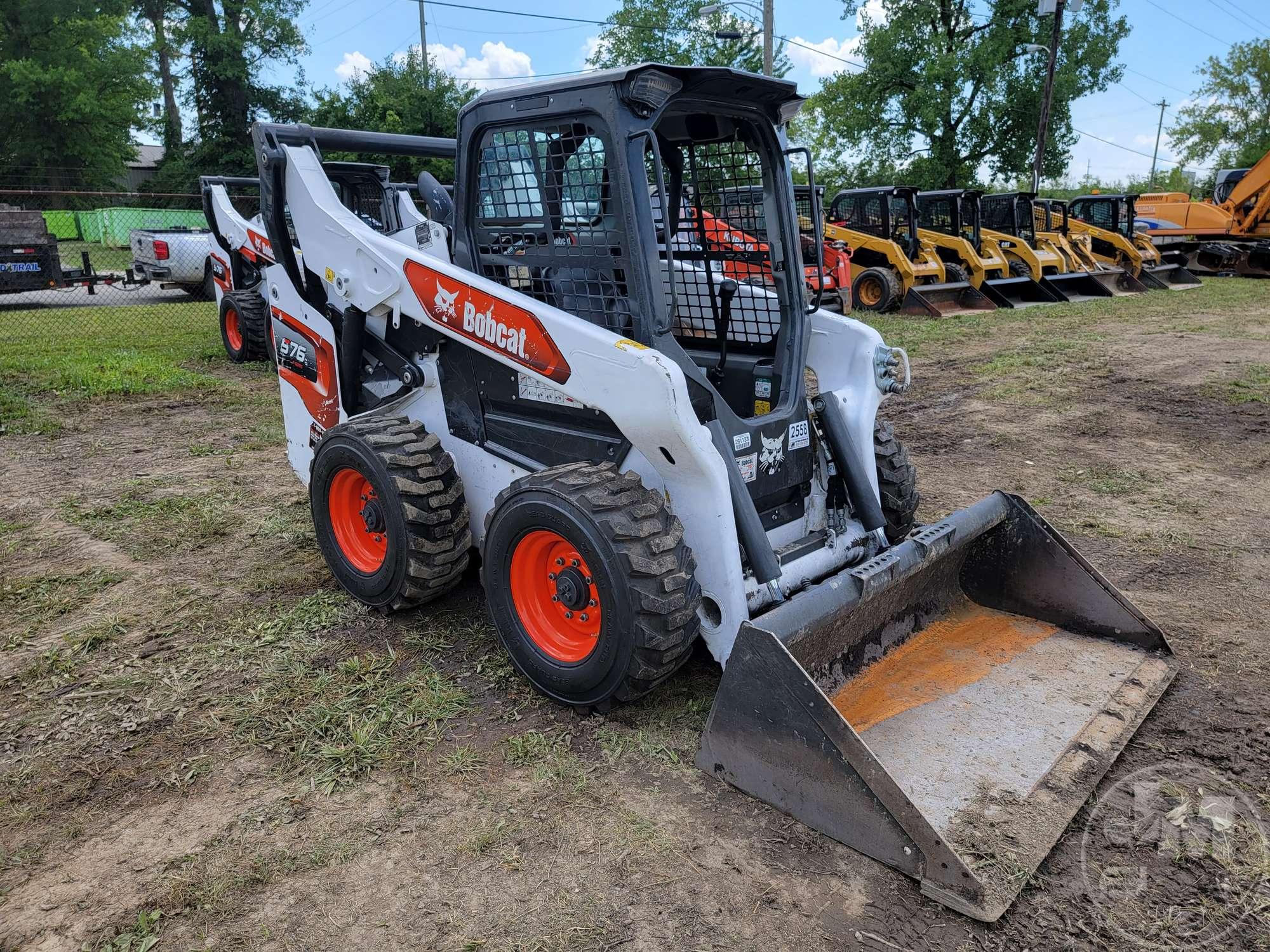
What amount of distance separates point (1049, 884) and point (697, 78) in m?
2.76

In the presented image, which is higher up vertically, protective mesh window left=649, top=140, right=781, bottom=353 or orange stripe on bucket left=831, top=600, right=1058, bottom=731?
protective mesh window left=649, top=140, right=781, bottom=353

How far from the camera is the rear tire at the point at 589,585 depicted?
3035mm

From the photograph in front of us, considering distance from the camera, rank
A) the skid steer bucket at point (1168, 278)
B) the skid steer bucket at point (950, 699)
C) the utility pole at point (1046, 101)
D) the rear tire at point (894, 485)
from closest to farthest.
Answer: the skid steer bucket at point (950, 699), the rear tire at point (894, 485), the skid steer bucket at point (1168, 278), the utility pole at point (1046, 101)

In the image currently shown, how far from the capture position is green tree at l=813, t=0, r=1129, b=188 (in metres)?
30.4

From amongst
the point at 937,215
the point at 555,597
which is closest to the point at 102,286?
the point at 937,215

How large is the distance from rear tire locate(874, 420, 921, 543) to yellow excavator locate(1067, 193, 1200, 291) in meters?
17.4

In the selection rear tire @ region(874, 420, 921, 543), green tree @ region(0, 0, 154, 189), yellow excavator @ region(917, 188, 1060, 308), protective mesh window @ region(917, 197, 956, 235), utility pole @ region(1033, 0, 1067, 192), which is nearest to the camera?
rear tire @ region(874, 420, 921, 543)

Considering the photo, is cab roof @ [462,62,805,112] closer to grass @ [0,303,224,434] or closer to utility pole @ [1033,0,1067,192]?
grass @ [0,303,224,434]

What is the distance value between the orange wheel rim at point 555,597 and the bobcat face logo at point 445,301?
1022 mm

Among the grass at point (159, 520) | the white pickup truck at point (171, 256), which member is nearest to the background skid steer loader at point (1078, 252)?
the white pickup truck at point (171, 256)

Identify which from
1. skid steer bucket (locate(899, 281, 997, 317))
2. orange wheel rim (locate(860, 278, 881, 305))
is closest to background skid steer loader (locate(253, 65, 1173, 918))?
skid steer bucket (locate(899, 281, 997, 317))

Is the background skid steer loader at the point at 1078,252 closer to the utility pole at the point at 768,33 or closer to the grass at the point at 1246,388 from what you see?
the utility pole at the point at 768,33

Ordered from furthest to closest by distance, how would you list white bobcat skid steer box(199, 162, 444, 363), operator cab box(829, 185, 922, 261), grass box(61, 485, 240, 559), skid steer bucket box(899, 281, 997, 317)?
operator cab box(829, 185, 922, 261) < skid steer bucket box(899, 281, 997, 317) < white bobcat skid steer box(199, 162, 444, 363) < grass box(61, 485, 240, 559)

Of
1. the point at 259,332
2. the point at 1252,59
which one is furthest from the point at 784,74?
the point at 1252,59
